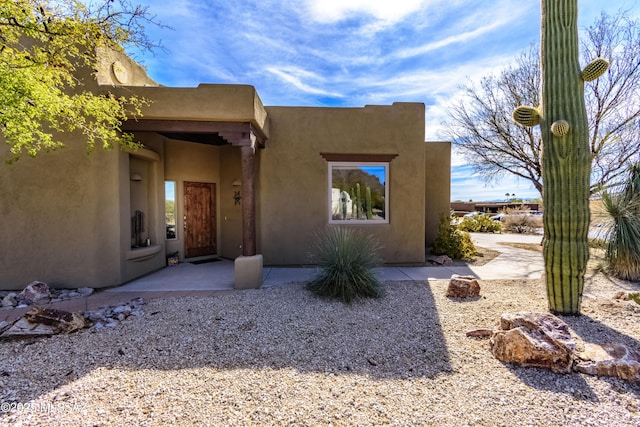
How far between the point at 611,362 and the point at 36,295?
333 inches

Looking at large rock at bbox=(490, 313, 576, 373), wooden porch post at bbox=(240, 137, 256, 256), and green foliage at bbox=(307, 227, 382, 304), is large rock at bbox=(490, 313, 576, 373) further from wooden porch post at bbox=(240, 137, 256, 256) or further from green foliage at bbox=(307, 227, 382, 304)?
wooden porch post at bbox=(240, 137, 256, 256)

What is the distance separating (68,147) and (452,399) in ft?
24.4

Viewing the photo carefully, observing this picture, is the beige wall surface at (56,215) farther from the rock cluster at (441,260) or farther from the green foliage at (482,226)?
the green foliage at (482,226)

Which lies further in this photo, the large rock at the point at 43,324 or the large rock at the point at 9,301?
the large rock at the point at 9,301

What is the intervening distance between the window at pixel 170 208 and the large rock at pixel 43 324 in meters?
4.24

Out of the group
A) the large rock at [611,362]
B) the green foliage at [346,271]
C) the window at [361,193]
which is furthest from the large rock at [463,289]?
the window at [361,193]

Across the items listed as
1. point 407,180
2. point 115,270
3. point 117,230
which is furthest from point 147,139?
point 407,180

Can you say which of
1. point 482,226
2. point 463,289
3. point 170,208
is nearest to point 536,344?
point 463,289

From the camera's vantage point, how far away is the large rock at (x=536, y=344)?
302cm

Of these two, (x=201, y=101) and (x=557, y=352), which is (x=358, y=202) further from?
(x=557, y=352)

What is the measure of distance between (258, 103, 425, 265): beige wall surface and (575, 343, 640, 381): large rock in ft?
16.0

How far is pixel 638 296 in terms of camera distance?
479 centimetres

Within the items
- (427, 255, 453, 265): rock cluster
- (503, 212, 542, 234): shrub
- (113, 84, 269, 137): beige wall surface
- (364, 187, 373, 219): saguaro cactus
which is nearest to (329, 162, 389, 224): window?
(364, 187, 373, 219): saguaro cactus

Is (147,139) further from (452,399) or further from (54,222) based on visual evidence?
(452,399)
